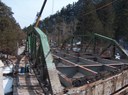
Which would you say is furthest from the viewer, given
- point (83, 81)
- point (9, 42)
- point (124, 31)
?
point (124, 31)

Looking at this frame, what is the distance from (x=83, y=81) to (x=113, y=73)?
1.17 meters

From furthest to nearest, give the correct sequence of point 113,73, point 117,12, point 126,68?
point 117,12
point 126,68
point 113,73

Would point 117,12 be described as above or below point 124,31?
above

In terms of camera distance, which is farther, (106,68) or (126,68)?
(106,68)

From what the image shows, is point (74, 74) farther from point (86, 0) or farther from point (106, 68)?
point (86, 0)

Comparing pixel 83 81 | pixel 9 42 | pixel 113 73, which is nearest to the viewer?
pixel 83 81

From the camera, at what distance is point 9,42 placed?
3416 cm

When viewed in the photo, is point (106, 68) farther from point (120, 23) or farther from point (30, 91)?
point (120, 23)

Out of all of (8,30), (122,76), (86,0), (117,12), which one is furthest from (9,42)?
(122,76)

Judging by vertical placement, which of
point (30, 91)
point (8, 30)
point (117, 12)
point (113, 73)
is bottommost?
point (30, 91)

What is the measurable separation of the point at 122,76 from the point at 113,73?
1.05 ft

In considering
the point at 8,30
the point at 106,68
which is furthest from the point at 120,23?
the point at 106,68

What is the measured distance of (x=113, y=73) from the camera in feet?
21.3

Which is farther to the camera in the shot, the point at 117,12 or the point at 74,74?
the point at 117,12
